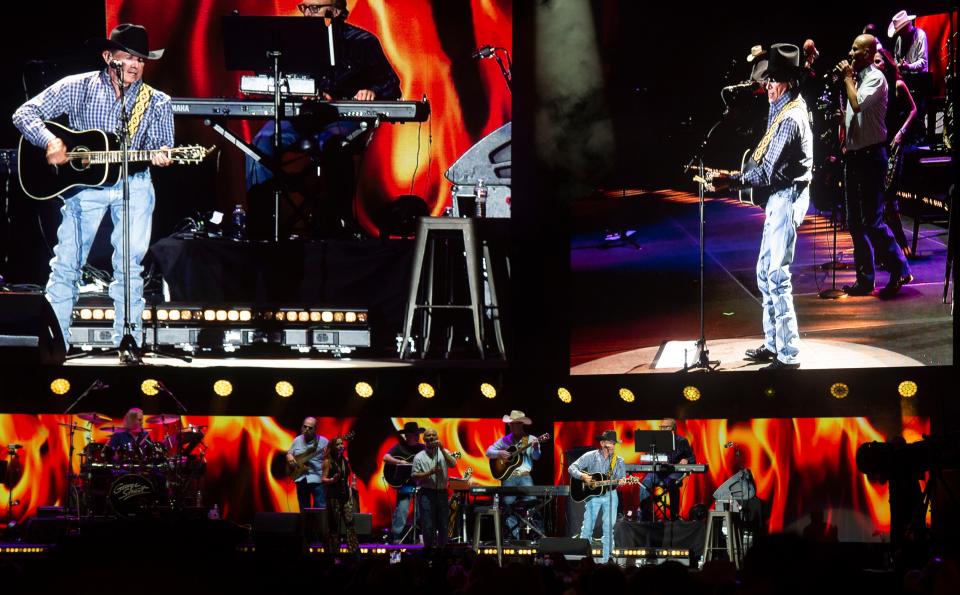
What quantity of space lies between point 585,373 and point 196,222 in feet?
16.6

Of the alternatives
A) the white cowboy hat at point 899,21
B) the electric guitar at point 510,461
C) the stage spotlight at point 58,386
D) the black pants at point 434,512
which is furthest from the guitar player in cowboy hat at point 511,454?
the white cowboy hat at point 899,21

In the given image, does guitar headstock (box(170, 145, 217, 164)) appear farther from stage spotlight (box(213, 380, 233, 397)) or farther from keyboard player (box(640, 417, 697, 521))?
keyboard player (box(640, 417, 697, 521))

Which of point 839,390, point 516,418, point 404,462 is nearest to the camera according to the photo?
point 404,462

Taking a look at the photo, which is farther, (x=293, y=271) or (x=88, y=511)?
(x=293, y=271)

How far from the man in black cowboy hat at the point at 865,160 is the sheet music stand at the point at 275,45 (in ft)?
20.2

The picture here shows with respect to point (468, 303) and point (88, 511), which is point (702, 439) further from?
point (88, 511)

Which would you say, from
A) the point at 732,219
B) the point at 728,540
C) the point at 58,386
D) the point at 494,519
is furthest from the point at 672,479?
the point at 58,386

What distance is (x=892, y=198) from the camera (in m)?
14.4

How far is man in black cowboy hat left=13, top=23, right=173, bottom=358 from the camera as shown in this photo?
13719 millimetres

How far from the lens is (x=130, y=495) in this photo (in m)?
11.8

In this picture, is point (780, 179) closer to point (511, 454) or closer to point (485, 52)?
point (485, 52)

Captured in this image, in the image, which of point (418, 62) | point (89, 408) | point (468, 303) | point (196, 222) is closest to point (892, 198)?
point (468, 303)

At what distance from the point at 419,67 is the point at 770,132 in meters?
4.53

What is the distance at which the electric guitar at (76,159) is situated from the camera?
43.4 ft
